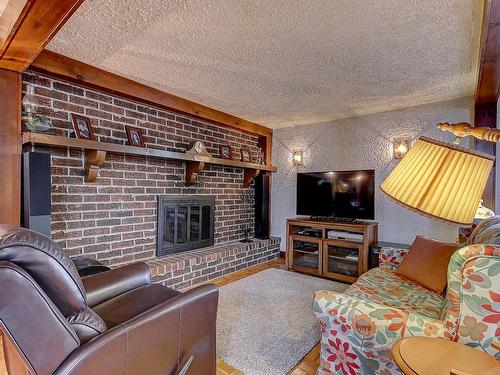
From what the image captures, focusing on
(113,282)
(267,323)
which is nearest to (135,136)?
(113,282)

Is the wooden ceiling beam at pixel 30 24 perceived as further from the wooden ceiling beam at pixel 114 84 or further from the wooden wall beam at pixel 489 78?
the wooden wall beam at pixel 489 78

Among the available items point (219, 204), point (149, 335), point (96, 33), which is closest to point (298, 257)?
point (219, 204)

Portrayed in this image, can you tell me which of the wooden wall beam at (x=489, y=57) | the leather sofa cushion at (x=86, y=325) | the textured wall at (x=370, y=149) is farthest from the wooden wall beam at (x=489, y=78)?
the leather sofa cushion at (x=86, y=325)

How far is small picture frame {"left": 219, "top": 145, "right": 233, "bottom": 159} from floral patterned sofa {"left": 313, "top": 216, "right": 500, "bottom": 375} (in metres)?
2.84

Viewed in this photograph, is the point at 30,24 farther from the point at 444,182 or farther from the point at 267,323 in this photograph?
the point at 267,323

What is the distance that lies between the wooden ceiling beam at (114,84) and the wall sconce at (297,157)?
3.95ft

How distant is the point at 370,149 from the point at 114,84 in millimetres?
3167

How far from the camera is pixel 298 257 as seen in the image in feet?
13.4

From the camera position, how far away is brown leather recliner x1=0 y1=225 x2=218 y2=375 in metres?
0.90

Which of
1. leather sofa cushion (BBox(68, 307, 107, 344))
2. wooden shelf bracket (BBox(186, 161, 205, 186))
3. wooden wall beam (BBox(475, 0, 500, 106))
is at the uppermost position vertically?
wooden wall beam (BBox(475, 0, 500, 106))

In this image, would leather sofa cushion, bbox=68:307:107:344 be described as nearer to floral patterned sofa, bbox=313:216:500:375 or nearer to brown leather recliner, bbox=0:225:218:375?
brown leather recliner, bbox=0:225:218:375

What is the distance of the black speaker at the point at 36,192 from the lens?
2.10 metres

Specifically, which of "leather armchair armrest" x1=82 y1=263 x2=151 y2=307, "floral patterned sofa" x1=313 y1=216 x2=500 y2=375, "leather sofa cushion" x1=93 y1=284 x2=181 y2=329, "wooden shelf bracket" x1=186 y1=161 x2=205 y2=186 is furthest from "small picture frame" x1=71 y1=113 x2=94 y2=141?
"floral patterned sofa" x1=313 y1=216 x2=500 y2=375

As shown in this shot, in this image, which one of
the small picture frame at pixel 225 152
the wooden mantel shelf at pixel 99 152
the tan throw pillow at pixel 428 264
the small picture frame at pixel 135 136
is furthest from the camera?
the small picture frame at pixel 225 152
